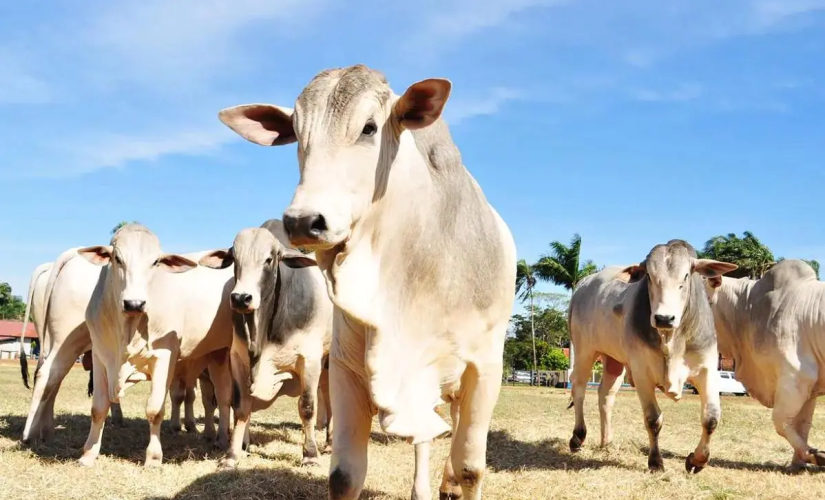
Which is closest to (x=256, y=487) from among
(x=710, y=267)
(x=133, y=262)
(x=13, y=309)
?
(x=133, y=262)

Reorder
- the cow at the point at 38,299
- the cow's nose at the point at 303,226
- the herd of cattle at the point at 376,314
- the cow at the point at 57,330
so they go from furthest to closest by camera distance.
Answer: the cow at the point at 38,299, the cow at the point at 57,330, the herd of cattle at the point at 376,314, the cow's nose at the point at 303,226

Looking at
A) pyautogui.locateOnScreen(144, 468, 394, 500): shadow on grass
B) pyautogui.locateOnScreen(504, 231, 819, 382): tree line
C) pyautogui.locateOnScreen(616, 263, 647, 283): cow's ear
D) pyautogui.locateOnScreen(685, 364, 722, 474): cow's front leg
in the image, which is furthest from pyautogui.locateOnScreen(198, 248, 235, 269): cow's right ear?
pyautogui.locateOnScreen(504, 231, 819, 382): tree line

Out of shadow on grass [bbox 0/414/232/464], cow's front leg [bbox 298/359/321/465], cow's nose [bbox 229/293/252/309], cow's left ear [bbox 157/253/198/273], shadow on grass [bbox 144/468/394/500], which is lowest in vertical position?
shadow on grass [bbox 0/414/232/464]

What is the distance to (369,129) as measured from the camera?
3.04 meters

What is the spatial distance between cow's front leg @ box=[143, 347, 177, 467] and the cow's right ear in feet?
3.10

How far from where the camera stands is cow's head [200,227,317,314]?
650 centimetres

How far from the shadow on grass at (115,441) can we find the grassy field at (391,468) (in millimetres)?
17

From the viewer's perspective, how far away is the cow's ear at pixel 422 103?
3.10 meters

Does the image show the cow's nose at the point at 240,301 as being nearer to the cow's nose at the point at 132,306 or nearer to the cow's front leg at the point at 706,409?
the cow's nose at the point at 132,306

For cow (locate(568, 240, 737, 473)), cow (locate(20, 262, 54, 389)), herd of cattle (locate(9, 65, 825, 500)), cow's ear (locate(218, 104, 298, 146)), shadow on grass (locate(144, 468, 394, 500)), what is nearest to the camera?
herd of cattle (locate(9, 65, 825, 500))

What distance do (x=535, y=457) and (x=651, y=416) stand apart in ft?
4.56

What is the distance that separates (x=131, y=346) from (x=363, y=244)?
4565 millimetres

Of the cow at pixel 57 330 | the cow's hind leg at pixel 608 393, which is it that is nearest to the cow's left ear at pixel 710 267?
the cow's hind leg at pixel 608 393

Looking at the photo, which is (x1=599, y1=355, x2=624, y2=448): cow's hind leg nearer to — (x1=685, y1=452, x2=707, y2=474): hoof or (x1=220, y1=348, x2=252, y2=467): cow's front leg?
(x1=685, y1=452, x2=707, y2=474): hoof
